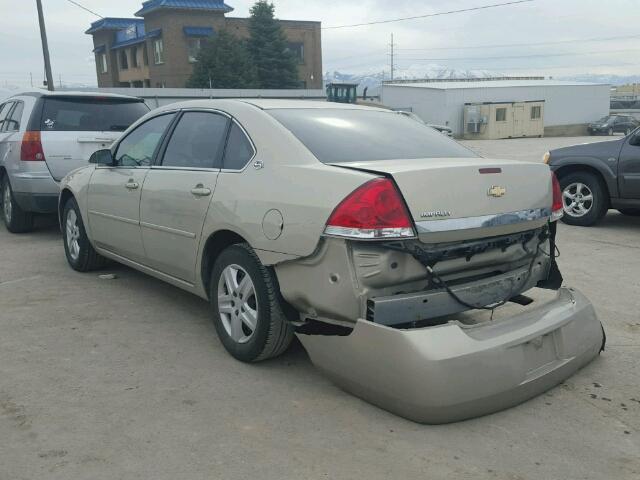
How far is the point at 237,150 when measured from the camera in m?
3.81

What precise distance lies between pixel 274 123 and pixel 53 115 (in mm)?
4705

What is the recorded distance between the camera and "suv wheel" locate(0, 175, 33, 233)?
307 inches

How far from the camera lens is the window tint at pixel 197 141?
402 cm

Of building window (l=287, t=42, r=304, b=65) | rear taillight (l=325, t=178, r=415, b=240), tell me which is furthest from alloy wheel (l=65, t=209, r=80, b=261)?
building window (l=287, t=42, r=304, b=65)

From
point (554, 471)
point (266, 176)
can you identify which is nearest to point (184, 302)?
point (266, 176)

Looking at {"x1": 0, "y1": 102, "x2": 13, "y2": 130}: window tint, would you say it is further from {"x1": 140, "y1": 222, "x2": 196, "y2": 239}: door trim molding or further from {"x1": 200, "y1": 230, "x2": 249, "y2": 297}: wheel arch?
{"x1": 200, "y1": 230, "x2": 249, "y2": 297}: wheel arch

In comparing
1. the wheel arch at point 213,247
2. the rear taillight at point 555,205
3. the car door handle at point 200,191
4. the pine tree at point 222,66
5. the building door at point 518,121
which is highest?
the pine tree at point 222,66

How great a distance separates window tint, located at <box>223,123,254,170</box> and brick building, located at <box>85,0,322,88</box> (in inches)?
1640

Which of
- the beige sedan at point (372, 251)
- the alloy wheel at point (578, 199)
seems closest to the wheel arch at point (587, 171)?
the alloy wheel at point (578, 199)

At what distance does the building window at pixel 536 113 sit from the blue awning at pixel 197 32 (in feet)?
77.7

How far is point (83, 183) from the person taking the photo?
5582 millimetres

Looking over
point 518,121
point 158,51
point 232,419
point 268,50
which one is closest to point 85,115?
point 232,419

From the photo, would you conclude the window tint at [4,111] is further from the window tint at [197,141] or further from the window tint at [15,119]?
the window tint at [197,141]

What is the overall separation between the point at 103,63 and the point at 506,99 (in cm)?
3489
